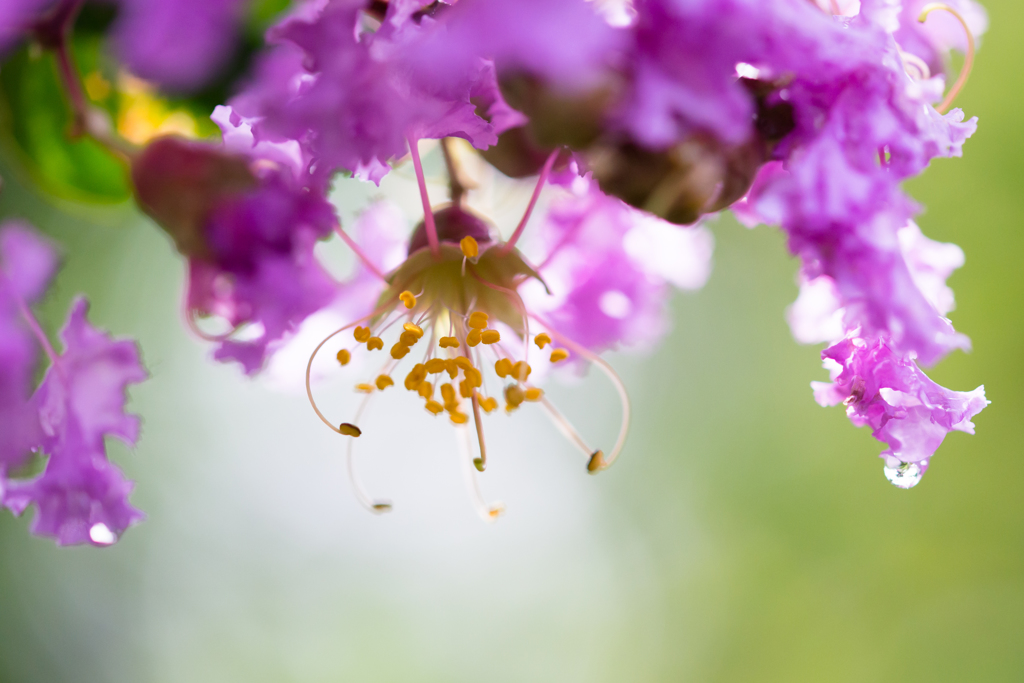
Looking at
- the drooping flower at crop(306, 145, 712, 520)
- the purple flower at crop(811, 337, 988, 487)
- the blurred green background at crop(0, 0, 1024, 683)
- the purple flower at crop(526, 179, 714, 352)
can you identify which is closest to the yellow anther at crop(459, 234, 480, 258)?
the drooping flower at crop(306, 145, 712, 520)

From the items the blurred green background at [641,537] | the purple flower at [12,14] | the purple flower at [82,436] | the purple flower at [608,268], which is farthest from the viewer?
the blurred green background at [641,537]

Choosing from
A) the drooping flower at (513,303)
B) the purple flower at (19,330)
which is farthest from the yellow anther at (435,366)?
the purple flower at (19,330)

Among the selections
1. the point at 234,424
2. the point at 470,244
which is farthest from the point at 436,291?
the point at 234,424

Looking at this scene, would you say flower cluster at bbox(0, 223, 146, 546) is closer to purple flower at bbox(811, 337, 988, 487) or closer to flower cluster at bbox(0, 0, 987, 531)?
flower cluster at bbox(0, 0, 987, 531)

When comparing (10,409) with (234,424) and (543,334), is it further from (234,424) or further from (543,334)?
(234,424)

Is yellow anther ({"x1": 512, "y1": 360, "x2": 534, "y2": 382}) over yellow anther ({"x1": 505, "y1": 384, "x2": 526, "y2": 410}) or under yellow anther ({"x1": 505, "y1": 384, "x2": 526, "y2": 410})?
over

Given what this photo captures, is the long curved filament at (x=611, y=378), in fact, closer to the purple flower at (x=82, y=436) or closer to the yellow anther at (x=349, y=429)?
the yellow anther at (x=349, y=429)

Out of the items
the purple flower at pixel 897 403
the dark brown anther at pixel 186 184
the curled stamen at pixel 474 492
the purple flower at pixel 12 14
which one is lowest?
the curled stamen at pixel 474 492
